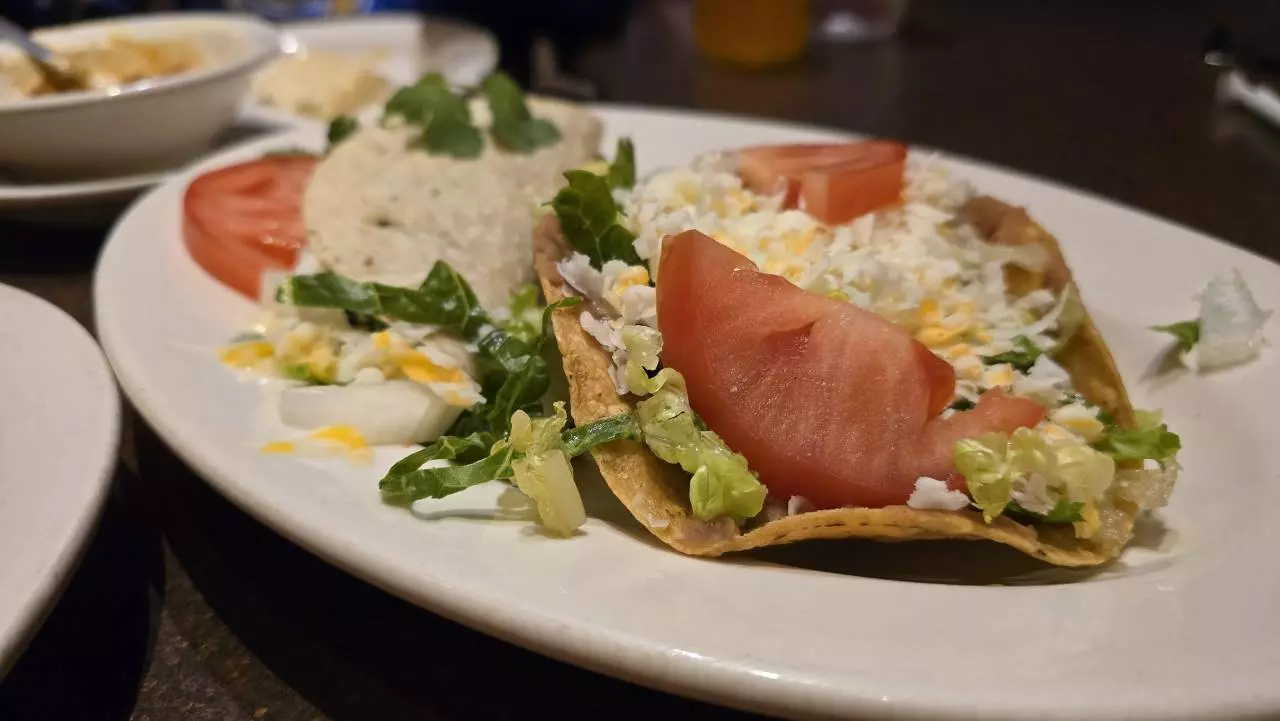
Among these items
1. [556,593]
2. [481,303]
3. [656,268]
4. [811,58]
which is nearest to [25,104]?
[481,303]

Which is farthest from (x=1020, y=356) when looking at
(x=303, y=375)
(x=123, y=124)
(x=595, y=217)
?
(x=123, y=124)

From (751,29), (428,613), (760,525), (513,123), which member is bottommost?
(751,29)

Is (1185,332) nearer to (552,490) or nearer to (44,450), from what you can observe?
(552,490)

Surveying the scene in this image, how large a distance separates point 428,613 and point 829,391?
62cm

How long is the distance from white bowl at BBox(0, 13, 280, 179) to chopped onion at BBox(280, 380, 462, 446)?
135 cm

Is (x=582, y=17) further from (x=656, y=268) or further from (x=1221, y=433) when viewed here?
(x=1221, y=433)

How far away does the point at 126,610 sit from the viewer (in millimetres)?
1318

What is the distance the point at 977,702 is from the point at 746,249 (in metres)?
0.83

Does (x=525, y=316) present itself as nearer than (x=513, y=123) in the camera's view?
Yes

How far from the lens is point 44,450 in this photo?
4.01 ft

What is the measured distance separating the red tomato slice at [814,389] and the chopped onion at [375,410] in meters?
0.38

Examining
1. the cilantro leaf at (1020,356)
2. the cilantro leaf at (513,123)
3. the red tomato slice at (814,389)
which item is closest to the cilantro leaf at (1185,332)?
the cilantro leaf at (1020,356)

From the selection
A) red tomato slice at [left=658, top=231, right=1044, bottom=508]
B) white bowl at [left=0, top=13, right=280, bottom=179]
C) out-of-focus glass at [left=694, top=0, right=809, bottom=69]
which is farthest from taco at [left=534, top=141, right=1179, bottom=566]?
out-of-focus glass at [left=694, top=0, right=809, bottom=69]

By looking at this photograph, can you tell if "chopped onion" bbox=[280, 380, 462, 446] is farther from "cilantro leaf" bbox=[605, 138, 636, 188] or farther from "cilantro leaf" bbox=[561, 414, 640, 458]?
"cilantro leaf" bbox=[605, 138, 636, 188]
